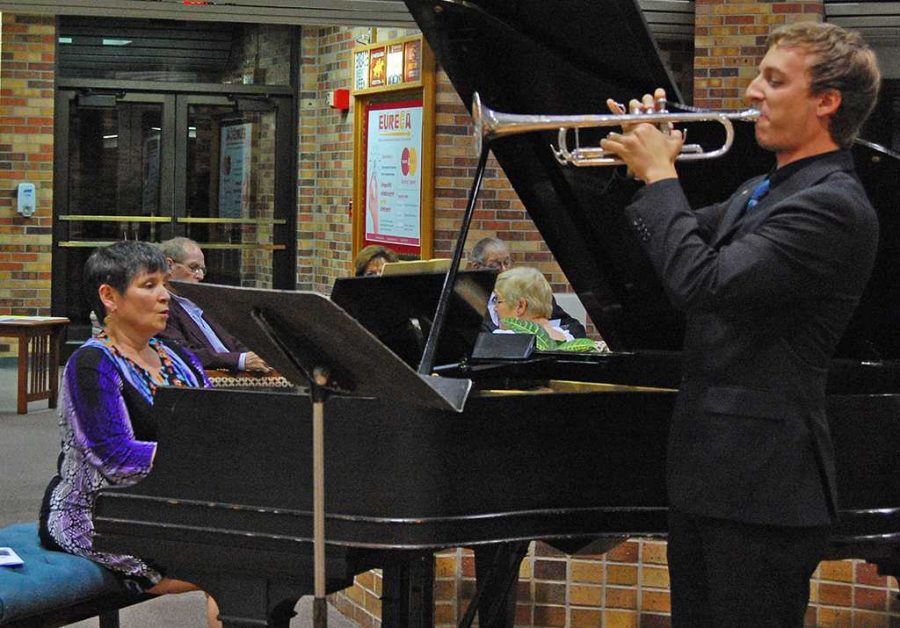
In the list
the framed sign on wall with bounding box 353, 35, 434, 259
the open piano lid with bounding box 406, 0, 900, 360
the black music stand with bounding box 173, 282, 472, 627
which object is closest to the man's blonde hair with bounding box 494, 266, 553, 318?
the open piano lid with bounding box 406, 0, 900, 360

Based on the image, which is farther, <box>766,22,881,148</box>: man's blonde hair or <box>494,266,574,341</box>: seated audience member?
<box>494,266,574,341</box>: seated audience member

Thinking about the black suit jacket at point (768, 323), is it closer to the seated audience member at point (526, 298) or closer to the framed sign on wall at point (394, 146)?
the seated audience member at point (526, 298)

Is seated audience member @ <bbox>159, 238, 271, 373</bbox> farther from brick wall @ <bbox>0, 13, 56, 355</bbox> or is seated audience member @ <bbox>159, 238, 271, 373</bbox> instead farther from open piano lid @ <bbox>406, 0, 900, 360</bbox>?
brick wall @ <bbox>0, 13, 56, 355</bbox>

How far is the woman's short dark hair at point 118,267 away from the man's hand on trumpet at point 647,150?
161 centimetres

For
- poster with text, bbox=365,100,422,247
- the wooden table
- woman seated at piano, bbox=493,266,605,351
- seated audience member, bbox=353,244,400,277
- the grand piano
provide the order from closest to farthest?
the grand piano < woman seated at piano, bbox=493,266,605,351 < seated audience member, bbox=353,244,400,277 < the wooden table < poster with text, bbox=365,100,422,247

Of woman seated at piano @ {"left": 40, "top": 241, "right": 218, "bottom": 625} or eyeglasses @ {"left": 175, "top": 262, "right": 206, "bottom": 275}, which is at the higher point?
eyeglasses @ {"left": 175, "top": 262, "right": 206, "bottom": 275}

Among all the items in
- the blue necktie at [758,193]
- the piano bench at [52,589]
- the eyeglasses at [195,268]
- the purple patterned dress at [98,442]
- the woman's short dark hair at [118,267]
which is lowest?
the piano bench at [52,589]

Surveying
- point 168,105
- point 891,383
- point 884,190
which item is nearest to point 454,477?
point 884,190

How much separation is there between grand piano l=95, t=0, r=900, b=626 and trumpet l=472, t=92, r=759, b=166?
0.30 m

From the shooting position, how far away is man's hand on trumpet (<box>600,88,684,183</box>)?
100 inches

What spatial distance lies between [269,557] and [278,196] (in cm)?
929

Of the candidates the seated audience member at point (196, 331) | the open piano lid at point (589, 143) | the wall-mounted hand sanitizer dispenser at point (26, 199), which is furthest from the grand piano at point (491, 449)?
the wall-mounted hand sanitizer dispenser at point (26, 199)

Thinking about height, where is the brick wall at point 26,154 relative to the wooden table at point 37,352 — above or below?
above

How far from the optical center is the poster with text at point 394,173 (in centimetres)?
965
